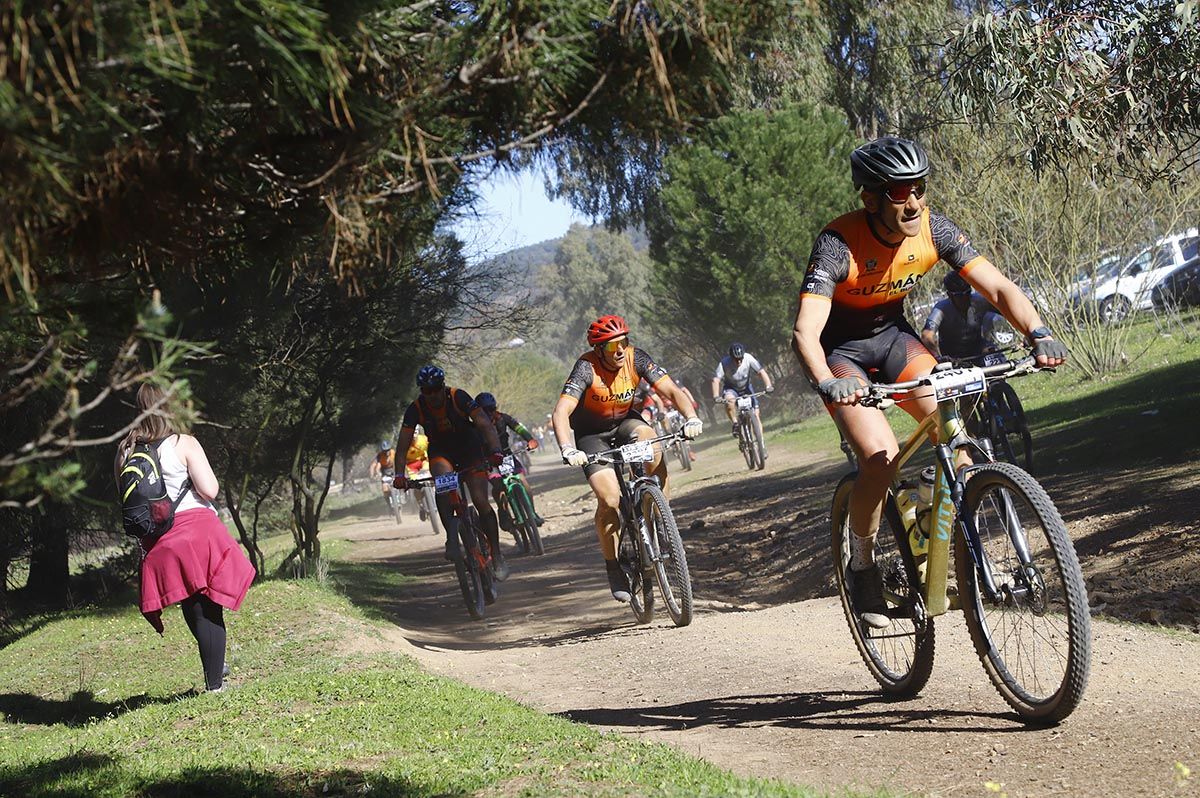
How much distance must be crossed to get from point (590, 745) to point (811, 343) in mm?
1952

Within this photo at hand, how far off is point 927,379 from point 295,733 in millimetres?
3623

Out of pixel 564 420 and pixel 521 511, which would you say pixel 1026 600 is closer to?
pixel 564 420

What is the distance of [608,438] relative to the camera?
393 inches

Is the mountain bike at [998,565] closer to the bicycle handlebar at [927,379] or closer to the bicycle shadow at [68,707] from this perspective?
the bicycle handlebar at [927,379]

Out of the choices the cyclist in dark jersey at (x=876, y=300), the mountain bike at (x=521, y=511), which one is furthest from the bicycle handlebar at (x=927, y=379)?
the mountain bike at (x=521, y=511)

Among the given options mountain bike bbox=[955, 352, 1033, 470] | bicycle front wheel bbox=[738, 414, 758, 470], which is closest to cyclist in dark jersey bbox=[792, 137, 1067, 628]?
mountain bike bbox=[955, 352, 1033, 470]

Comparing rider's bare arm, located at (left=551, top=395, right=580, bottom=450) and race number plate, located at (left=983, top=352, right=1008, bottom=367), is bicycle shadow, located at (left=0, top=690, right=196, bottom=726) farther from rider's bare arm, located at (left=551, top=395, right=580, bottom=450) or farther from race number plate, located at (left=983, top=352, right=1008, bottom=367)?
race number plate, located at (left=983, top=352, right=1008, bottom=367)

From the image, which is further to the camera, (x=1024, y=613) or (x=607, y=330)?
(x=607, y=330)

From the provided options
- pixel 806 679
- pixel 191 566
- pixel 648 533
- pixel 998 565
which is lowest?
pixel 806 679

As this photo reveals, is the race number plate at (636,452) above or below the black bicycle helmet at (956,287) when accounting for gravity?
below

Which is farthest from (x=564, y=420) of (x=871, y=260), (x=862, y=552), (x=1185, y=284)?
(x=1185, y=284)

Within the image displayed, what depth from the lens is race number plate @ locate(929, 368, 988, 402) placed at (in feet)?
16.8

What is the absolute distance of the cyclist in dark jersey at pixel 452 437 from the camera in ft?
40.6

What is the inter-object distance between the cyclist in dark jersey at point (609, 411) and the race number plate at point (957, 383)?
4292 millimetres
